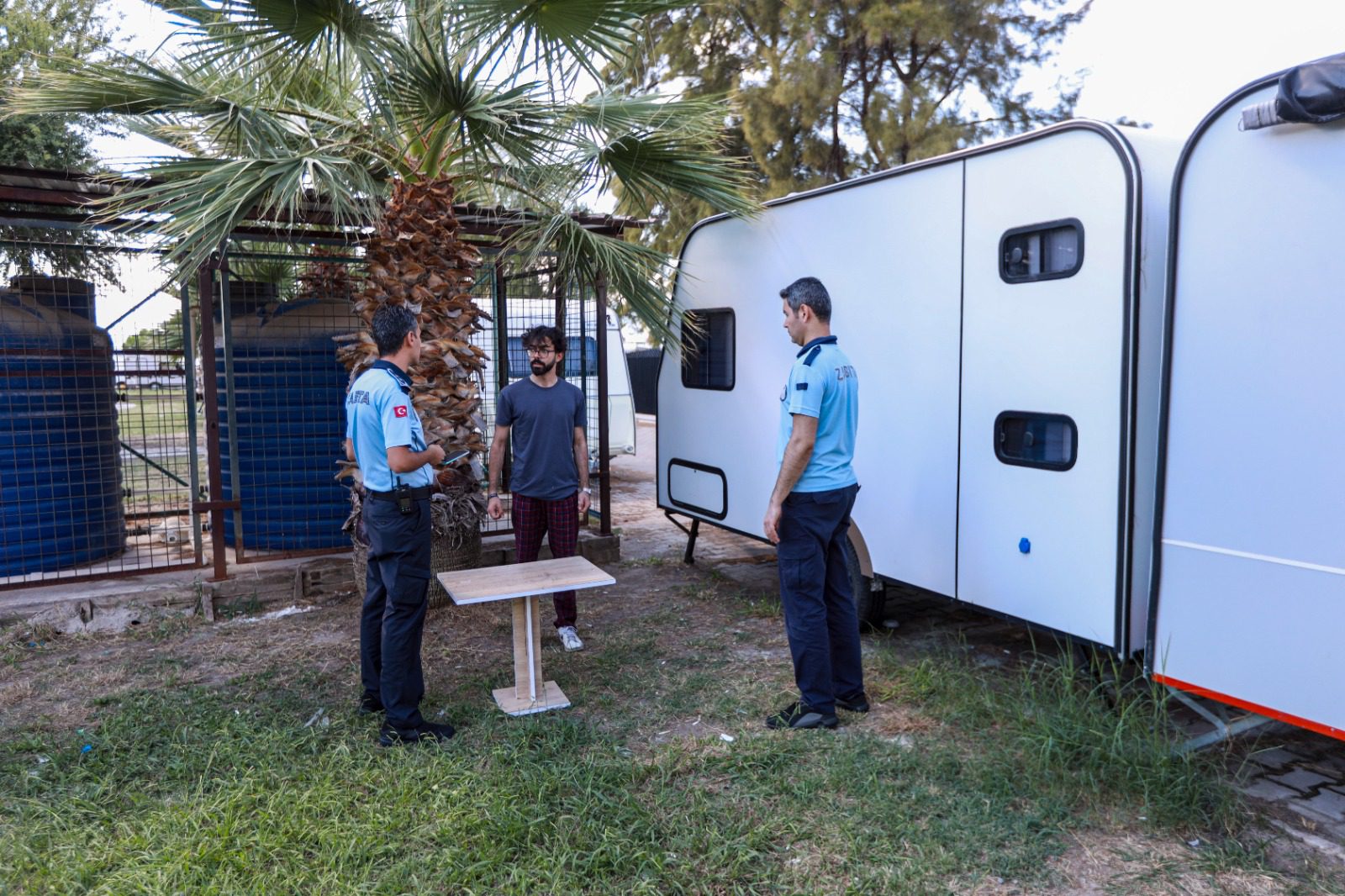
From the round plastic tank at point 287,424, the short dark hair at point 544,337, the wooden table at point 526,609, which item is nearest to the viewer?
the wooden table at point 526,609

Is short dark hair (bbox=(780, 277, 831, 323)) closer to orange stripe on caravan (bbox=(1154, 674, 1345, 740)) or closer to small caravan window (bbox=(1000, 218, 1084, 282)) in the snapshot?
small caravan window (bbox=(1000, 218, 1084, 282))

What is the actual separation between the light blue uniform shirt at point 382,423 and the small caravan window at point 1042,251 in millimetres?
2619

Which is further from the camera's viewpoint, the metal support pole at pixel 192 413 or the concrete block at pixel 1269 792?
the metal support pole at pixel 192 413

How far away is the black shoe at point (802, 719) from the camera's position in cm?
398

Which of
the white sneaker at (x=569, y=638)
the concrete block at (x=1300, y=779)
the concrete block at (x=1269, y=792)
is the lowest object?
the concrete block at (x=1269, y=792)

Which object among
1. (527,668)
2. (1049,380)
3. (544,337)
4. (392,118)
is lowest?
(527,668)

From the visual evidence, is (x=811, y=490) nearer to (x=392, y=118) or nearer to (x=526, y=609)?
(x=526, y=609)

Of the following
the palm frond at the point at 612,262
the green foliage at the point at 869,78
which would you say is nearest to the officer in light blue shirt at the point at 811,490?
the palm frond at the point at 612,262

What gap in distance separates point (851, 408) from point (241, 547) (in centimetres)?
455

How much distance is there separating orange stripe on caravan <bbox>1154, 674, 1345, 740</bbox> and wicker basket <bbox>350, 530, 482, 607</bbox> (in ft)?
13.3

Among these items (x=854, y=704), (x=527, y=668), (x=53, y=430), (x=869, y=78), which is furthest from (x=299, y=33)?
(x=869, y=78)

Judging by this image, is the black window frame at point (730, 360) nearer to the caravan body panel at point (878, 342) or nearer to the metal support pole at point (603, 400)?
the caravan body panel at point (878, 342)

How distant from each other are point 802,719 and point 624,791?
0.98 metres

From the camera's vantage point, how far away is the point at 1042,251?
12.7ft
